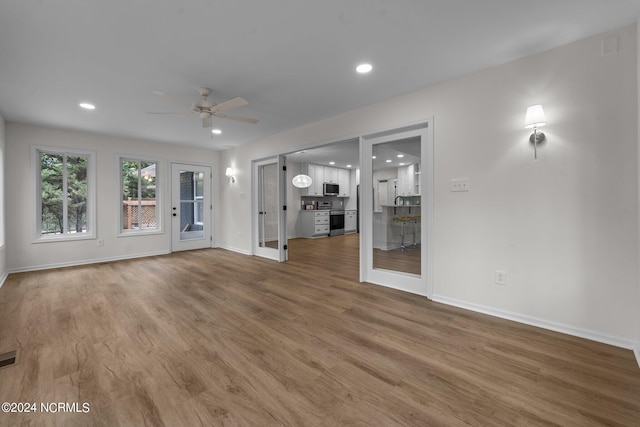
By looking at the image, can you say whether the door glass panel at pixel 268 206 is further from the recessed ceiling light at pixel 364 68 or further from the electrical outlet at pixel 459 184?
the electrical outlet at pixel 459 184

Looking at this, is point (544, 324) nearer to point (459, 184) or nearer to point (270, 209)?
point (459, 184)

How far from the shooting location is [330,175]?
31.0ft

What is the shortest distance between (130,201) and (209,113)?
3.78 metres

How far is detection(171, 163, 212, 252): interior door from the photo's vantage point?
6293mm

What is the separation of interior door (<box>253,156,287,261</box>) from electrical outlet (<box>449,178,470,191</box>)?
3243 mm

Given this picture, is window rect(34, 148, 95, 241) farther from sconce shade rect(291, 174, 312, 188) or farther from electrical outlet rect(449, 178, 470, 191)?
electrical outlet rect(449, 178, 470, 191)

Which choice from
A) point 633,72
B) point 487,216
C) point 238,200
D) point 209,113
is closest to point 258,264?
point 238,200

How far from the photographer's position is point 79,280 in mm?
4051

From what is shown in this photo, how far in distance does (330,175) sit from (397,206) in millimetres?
5855

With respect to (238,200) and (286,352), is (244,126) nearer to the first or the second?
(238,200)

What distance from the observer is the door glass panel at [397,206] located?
3.47 metres

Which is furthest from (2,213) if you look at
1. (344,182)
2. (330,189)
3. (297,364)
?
(344,182)

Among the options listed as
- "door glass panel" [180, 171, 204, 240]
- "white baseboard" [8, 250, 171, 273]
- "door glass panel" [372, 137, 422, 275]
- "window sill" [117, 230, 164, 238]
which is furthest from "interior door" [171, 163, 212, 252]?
"door glass panel" [372, 137, 422, 275]

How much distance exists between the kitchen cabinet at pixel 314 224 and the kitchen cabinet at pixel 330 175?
1184 mm
